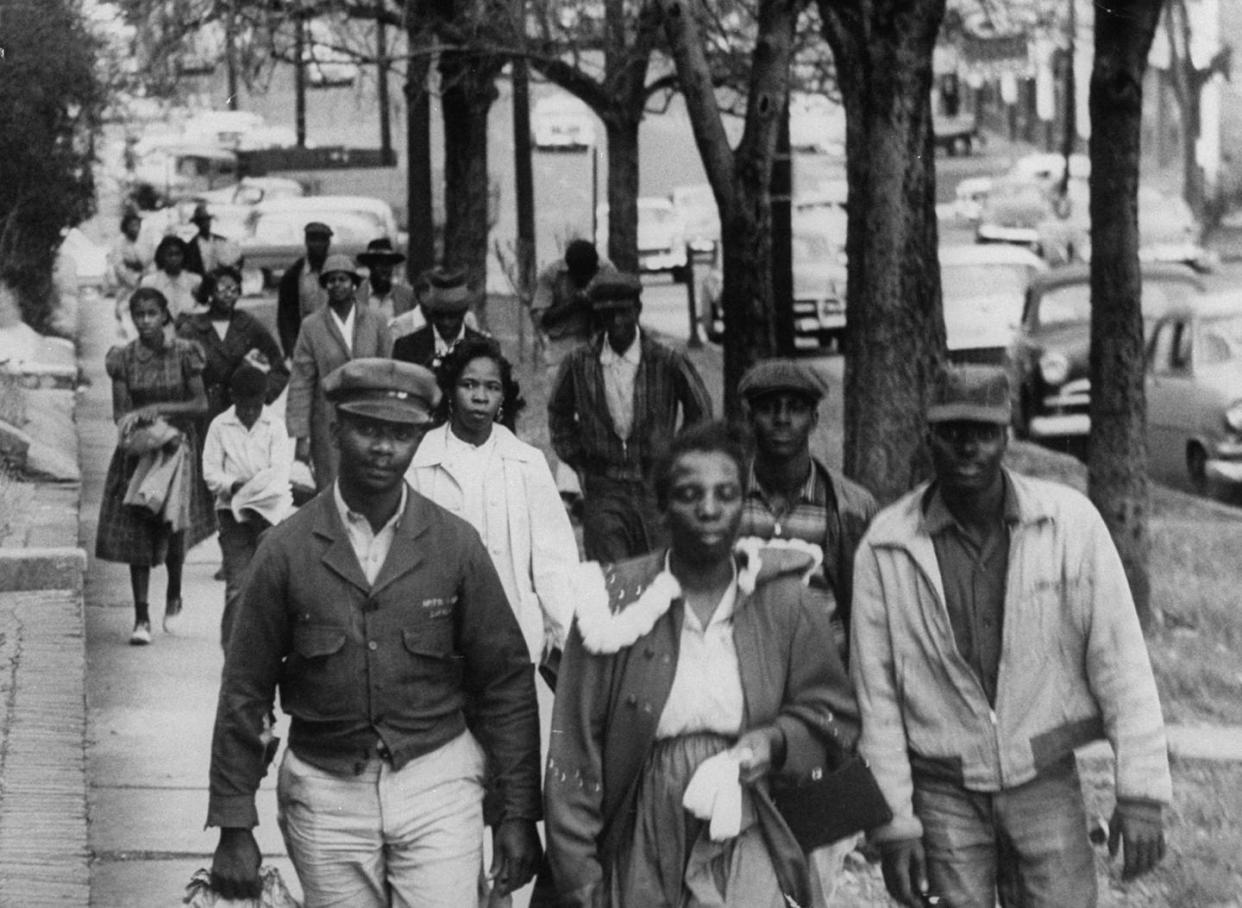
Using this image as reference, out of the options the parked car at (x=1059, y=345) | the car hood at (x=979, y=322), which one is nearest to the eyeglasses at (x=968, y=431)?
the parked car at (x=1059, y=345)

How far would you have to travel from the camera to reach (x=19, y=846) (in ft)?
23.1

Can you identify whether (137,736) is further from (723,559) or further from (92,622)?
(723,559)

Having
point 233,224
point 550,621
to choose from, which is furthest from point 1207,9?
point 550,621

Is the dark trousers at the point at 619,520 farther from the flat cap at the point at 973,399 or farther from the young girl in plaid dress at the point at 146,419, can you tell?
the flat cap at the point at 973,399

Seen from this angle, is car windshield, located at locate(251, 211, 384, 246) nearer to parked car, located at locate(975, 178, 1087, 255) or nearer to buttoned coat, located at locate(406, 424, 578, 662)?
parked car, located at locate(975, 178, 1087, 255)

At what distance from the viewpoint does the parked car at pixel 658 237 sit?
44250 mm

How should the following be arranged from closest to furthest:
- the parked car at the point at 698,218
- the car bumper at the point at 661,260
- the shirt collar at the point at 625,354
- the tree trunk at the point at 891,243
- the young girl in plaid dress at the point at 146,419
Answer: the shirt collar at the point at 625,354
the tree trunk at the point at 891,243
the young girl in plaid dress at the point at 146,419
the car bumper at the point at 661,260
the parked car at the point at 698,218

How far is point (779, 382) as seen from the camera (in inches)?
255

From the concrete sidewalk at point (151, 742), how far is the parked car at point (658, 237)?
29568 mm

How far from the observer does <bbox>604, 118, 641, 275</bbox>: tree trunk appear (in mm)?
25172

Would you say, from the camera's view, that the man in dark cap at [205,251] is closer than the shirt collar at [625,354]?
No

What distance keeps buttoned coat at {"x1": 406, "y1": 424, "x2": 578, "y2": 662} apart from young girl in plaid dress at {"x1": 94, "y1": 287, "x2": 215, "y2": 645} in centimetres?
484

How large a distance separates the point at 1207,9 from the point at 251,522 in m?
55.6

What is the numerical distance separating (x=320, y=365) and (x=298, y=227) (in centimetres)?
2801
